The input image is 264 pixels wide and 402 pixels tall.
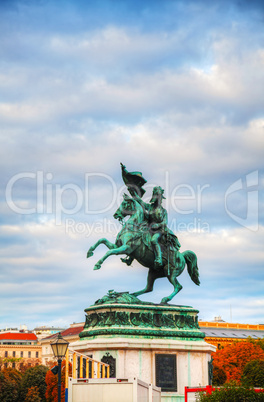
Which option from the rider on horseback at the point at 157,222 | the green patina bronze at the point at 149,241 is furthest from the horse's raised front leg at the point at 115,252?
the rider on horseback at the point at 157,222

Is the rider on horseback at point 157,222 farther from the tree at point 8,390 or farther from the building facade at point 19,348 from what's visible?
the building facade at point 19,348

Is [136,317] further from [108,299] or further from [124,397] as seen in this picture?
[124,397]

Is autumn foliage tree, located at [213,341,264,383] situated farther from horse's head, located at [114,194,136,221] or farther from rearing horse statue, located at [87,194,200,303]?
horse's head, located at [114,194,136,221]

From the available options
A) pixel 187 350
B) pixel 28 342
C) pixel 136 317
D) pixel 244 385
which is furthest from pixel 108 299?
pixel 28 342

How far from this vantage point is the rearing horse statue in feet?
86.1

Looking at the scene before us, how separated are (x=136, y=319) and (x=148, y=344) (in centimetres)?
97

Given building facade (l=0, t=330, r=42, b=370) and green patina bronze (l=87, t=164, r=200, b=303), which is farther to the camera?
building facade (l=0, t=330, r=42, b=370)

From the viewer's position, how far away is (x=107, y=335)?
24391 mm

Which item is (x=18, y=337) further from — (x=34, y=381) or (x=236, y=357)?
(x=236, y=357)

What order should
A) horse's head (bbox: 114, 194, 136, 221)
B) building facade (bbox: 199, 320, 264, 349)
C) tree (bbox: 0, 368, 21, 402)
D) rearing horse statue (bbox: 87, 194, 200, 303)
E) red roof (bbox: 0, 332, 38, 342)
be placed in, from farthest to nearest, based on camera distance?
red roof (bbox: 0, 332, 38, 342) < building facade (bbox: 199, 320, 264, 349) < tree (bbox: 0, 368, 21, 402) < horse's head (bbox: 114, 194, 136, 221) < rearing horse statue (bbox: 87, 194, 200, 303)

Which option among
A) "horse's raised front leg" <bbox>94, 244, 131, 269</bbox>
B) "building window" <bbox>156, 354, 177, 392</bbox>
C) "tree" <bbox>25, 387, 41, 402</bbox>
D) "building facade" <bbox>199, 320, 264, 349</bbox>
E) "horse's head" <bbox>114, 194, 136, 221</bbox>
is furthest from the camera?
"building facade" <bbox>199, 320, 264, 349</bbox>

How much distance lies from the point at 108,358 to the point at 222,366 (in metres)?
46.9

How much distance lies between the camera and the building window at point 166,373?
971 inches

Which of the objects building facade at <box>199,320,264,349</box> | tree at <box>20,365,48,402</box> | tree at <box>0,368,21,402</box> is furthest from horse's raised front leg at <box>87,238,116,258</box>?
building facade at <box>199,320,264,349</box>
